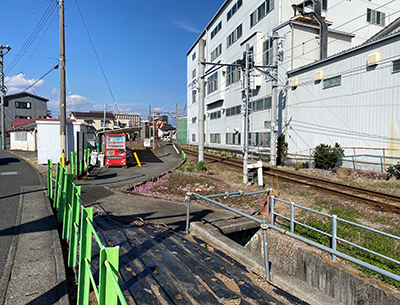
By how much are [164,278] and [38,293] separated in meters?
1.55

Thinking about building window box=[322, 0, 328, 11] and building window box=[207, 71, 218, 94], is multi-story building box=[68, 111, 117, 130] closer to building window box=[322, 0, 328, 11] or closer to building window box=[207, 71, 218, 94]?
building window box=[207, 71, 218, 94]

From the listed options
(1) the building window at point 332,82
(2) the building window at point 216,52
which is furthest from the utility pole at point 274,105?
(2) the building window at point 216,52

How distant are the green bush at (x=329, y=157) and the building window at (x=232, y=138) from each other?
14.1m

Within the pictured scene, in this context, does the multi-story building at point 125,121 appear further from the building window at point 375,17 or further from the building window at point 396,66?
the building window at point 396,66

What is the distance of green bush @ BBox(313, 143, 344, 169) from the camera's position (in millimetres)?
17828

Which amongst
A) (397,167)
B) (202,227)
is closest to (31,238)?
(202,227)

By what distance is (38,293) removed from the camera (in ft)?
10.8

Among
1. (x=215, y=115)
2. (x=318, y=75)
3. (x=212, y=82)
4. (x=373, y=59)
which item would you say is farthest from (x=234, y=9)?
(x=373, y=59)

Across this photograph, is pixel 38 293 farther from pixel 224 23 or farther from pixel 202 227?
pixel 224 23

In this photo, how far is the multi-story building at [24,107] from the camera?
58312 mm

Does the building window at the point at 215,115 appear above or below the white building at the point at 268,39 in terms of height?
below

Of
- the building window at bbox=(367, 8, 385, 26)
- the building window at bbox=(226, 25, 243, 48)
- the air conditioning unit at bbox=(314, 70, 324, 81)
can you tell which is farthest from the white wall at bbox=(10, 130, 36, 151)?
the building window at bbox=(367, 8, 385, 26)

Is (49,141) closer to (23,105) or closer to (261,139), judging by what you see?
(261,139)

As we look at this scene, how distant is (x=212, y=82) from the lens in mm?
39219
